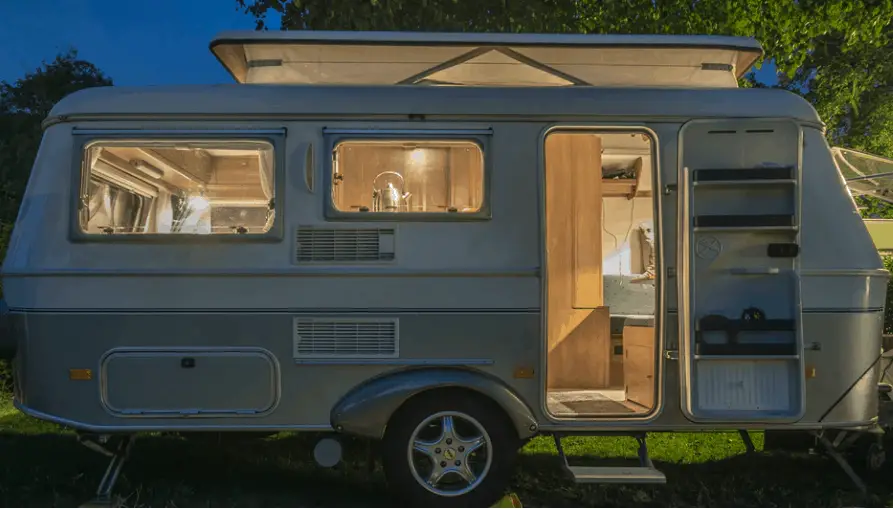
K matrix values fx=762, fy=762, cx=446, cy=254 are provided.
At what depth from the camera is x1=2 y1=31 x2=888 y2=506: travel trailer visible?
4840mm

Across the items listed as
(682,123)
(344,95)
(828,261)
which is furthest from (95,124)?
(828,261)

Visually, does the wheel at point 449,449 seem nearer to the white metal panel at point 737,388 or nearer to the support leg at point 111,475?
the white metal panel at point 737,388

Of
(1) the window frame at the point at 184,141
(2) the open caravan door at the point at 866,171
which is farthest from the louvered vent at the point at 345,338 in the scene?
(2) the open caravan door at the point at 866,171

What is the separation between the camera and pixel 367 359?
488cm

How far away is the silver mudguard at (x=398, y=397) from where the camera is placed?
15.8 feet

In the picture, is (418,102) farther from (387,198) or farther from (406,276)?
(406,276)

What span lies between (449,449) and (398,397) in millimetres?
498

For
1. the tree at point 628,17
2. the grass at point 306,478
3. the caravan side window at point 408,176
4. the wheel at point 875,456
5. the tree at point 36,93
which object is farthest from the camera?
the tree at point 36,93

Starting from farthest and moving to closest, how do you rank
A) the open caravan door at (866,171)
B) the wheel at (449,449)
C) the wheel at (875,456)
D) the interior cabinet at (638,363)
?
the open caravan door at (866,171)
the interior cabinet at (638,363)
the wheel at (875,456)
the wheel at (449,449)

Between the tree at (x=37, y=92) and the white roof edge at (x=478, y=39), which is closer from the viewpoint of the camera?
the white roof edge at (x=478, y=39)

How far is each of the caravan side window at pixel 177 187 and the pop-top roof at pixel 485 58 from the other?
91 cm

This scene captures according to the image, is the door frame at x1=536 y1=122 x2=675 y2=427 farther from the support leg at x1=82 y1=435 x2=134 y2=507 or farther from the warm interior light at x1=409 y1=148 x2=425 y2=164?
the support leg at x1=82 y1=435 x2=134 y2=507

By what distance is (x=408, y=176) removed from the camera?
523cm

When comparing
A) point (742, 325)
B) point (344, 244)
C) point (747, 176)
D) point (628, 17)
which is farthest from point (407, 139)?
point (628, 17)
